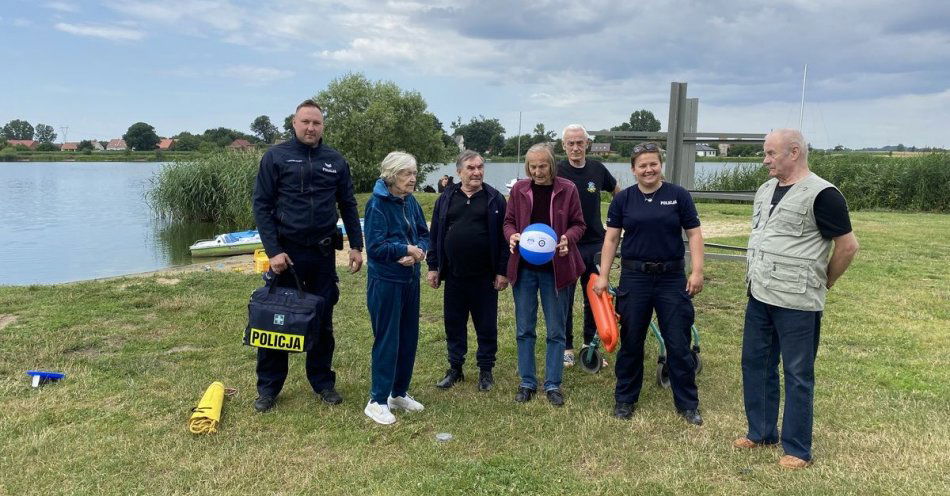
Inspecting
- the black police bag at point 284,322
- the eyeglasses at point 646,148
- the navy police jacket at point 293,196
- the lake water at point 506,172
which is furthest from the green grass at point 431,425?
the lake water at point 506,172

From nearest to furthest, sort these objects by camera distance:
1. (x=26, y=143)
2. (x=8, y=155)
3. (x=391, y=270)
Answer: (x=391, y=270) → (x=8, y=155) → (x=26, y=143)

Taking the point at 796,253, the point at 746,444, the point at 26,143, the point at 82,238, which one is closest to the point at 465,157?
the point at 796,253

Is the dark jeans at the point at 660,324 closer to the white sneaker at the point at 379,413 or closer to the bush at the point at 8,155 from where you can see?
the white sneaker at the point at 379,413

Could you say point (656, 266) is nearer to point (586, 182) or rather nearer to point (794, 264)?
point (794, 264)

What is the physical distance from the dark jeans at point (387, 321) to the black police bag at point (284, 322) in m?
0.38

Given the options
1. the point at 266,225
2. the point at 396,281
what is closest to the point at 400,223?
the point at 396,281

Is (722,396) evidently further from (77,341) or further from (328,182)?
(77,341)

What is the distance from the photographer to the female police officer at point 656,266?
387 centimetres

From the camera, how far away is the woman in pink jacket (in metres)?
4.23

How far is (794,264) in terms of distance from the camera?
3207 millimetres

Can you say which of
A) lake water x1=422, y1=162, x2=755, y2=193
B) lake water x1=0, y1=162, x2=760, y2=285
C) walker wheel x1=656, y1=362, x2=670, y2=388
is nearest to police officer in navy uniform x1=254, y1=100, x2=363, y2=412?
walker wheel x1=656, y1=362, x2=670, y2=388

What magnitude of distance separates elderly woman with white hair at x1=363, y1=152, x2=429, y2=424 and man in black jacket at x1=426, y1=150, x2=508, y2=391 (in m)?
0.33

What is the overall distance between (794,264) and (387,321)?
94.8 inches

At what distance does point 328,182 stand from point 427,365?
1.87m
